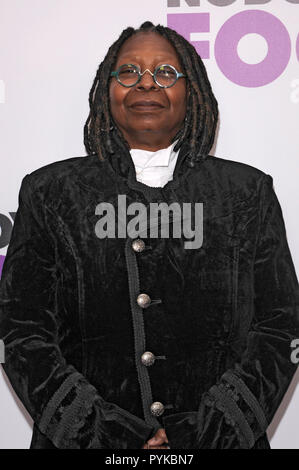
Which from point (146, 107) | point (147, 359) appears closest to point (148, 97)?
point (146, 107)

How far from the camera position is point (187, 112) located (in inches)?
55.3

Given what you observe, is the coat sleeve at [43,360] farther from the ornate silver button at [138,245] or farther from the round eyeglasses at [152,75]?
the round eyeglasses at [152,75]

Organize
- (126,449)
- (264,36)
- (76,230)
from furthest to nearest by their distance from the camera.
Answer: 1. (264,36)
2. (76,230)
3. (126,449)

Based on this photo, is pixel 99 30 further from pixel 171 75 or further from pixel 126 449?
pixel 126 449

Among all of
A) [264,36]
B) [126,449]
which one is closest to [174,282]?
[126,449]

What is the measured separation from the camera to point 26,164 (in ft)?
5.62

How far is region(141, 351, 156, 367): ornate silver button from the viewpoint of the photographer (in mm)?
1273

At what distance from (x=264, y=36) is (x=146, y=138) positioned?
533 mm

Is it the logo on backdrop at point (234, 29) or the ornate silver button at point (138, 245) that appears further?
the logo on backdrop at point (234, 29)

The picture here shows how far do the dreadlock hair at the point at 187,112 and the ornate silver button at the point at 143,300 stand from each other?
0.32 metres

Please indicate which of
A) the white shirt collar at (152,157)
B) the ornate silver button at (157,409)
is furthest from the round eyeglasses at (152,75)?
the ornate silver button at (157,409)

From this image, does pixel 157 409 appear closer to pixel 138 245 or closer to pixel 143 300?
pixel 143 300

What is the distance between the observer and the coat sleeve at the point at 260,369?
4.07 feet

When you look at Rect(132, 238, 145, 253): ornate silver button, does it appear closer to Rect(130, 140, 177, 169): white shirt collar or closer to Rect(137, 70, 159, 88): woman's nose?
Rect(130, 140, 177, 169): white shirt collar
